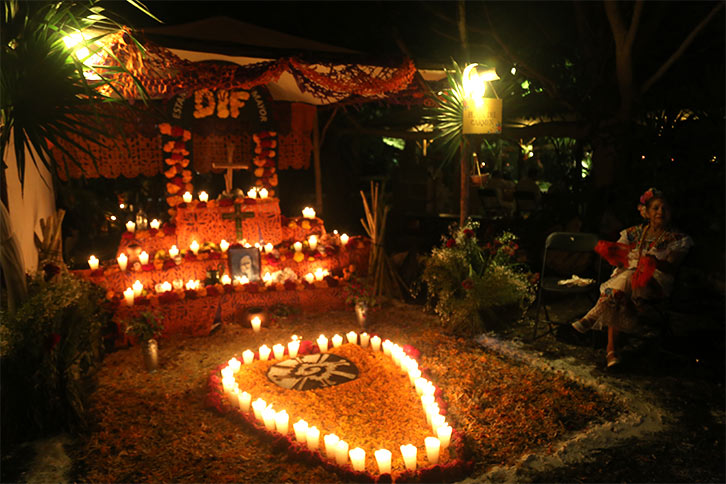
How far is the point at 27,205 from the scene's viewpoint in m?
5.46

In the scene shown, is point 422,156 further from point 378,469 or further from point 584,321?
point 378,469

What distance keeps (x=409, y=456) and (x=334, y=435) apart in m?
0.52

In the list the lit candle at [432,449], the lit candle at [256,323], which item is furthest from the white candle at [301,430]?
the lit candle at [256,323]

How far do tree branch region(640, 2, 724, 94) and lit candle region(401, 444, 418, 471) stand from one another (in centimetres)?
670

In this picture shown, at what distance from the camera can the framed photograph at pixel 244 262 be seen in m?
6.32

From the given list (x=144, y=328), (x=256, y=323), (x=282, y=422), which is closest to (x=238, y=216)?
(x=256, y=323)

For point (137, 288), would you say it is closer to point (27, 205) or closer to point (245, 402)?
point (27, 205)

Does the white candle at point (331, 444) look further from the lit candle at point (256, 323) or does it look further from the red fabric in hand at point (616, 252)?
the red fabric in hand at point (616, 252)

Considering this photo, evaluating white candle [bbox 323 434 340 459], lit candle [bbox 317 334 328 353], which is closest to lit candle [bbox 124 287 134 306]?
lit candle [bbox 317 334 328 353]

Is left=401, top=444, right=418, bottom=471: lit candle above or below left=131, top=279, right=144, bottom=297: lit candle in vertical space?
below

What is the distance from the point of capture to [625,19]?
24.9ft

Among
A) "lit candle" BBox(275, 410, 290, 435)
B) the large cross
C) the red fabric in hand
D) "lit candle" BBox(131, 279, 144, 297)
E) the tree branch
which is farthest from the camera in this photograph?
the large cross

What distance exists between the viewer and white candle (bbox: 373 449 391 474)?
119 inches

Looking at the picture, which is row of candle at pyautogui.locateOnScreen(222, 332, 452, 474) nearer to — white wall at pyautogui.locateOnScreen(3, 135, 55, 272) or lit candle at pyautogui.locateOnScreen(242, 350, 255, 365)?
lit candle at pyautogui.locateOnScreen(242, 350, 255, 365)
